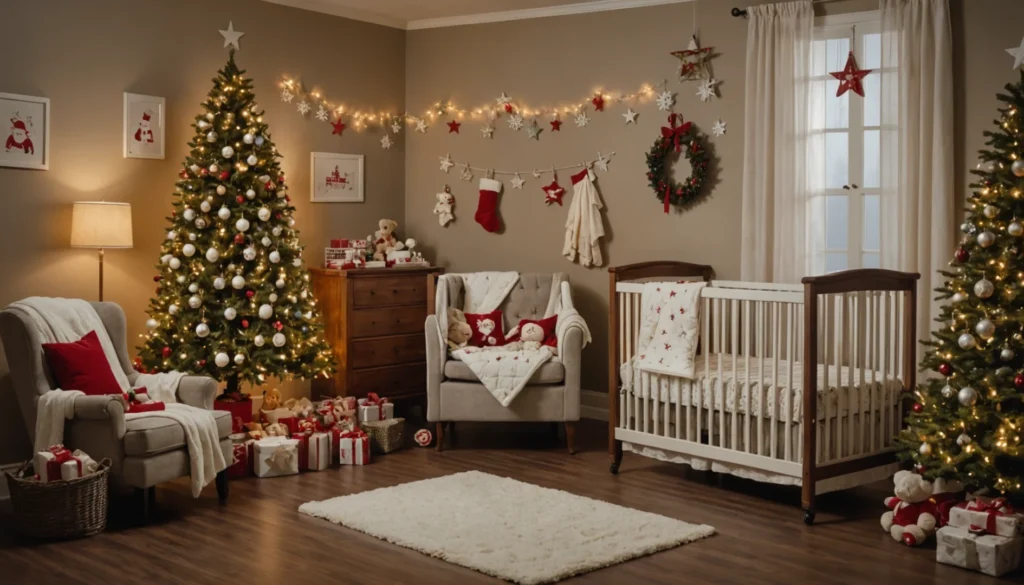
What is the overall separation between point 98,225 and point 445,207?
252 centimetres

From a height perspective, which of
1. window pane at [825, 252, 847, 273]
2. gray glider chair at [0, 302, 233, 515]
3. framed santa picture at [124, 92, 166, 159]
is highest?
framed santa picture at [124, 92, 166, 159]

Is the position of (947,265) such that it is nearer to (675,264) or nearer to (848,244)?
(848,244)

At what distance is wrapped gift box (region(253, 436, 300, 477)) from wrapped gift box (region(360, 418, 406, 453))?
0.57 metres

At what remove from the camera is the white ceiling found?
6391 millimetres

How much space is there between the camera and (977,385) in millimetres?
3924

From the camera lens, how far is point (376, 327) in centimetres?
641

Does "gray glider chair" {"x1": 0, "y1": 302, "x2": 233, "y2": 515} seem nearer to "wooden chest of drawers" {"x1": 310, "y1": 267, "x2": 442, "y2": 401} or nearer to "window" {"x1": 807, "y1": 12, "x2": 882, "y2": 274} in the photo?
"wooden chest of drawers" {"x1": 310, "y1": 267, "x2": 442, "y2": 401}

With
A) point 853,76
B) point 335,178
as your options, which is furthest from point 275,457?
point 853,76

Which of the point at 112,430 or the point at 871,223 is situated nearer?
the point at 112,430

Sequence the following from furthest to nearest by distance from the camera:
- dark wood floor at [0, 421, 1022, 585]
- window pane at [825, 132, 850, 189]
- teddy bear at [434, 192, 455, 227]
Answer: teddy bear at [434, 192, 455, 227] < window pane at [825, 132, 850, 189] < dark wood floor at [0, 421, 1022, 585]

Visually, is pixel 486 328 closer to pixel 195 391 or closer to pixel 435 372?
pixel 435 372

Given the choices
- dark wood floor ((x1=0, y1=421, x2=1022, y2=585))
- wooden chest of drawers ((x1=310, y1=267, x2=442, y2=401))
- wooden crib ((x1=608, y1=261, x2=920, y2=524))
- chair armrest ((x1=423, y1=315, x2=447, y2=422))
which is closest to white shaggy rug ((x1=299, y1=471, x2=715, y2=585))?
dark wood floor ((x1=0, y1=421, x2=1022, y2=585))

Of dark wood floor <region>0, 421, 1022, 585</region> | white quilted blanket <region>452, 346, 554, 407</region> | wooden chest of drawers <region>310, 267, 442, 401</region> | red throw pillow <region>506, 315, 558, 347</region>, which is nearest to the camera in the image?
dark wood floor <region>0, 421, 1022, 585</region>

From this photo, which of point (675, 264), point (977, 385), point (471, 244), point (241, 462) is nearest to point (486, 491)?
point (241, 462)
